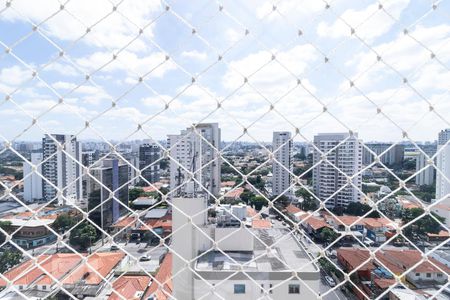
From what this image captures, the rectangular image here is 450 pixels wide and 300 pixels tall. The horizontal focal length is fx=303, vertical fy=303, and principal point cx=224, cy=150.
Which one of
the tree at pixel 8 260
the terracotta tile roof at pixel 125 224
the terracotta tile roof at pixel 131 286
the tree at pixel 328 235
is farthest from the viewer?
the tree at pixel 328 235

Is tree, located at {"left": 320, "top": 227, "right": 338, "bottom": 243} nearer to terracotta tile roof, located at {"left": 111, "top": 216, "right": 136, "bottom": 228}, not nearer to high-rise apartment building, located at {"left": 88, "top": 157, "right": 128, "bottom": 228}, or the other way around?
high-rise apartment building, located at {"left": 88, "top": 157, "right": 128, "bottom": 228}

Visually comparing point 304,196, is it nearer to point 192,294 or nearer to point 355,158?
point 355,158

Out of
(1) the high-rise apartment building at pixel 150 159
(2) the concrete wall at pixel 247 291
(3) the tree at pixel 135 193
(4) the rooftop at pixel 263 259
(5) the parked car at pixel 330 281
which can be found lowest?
(5) the parked car at pixel 330 281

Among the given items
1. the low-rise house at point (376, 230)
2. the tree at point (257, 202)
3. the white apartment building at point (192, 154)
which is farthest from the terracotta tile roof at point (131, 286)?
the tree at point (257, 202)

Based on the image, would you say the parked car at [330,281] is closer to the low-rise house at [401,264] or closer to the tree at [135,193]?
the low-rise house at [401,264]

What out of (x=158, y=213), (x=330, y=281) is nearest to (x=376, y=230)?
(x=330, y=281)

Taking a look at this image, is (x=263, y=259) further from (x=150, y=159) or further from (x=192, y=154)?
(x=150, y=159)

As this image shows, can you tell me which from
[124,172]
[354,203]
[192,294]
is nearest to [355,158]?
[354,203]

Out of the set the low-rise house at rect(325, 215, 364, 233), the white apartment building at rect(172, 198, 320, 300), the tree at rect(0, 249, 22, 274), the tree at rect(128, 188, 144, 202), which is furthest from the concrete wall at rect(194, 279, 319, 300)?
the tree at rect(128, 188, 144, 202)

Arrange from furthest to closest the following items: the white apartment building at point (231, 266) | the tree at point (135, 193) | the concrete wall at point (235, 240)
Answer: the tree at point (135, 193), the concrete wall at point (235, 240), the white apartment building at point (231, 266)
